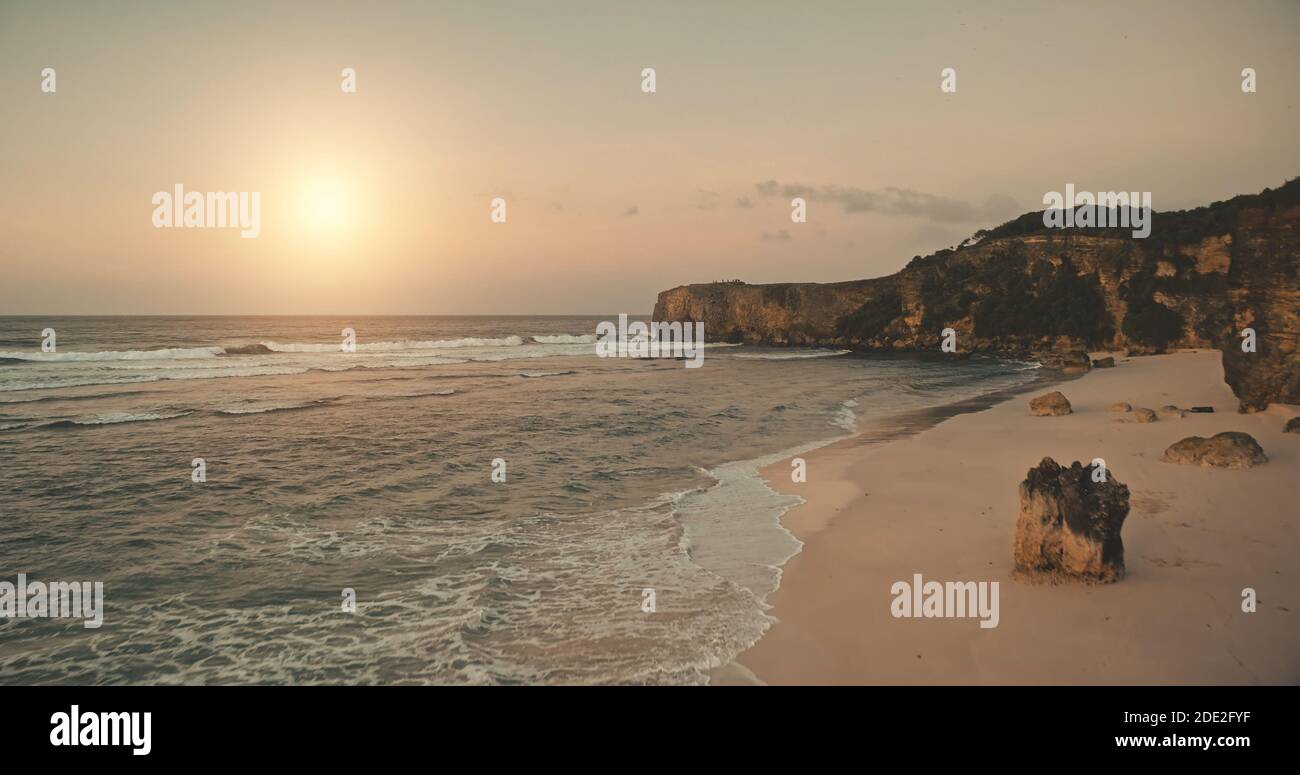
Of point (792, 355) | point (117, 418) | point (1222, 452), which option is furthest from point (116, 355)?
point (1222, 452)

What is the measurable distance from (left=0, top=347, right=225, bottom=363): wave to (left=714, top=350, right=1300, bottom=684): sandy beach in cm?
5360

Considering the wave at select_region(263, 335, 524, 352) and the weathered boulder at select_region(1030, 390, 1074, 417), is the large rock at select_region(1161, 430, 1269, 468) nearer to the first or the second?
the weathered boulder at select_region(1030, 390, 1074, 417)

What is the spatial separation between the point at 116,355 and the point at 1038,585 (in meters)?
60.5

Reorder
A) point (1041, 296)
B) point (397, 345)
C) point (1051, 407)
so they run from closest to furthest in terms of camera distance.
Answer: point (1051, 407) → point (1041, 296) → point (397, 345)

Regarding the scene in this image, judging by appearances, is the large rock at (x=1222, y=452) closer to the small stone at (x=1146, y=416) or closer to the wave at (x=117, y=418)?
the small stone at (x=1146, y=416)

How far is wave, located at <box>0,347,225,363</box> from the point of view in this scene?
46031mm

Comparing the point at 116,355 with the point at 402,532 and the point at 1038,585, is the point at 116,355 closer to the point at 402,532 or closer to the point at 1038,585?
the point at 402,532

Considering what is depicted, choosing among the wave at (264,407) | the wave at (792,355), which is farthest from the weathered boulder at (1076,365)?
the wave at (264,407)

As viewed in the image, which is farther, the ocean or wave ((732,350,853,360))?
wave ((732,350,853,360))

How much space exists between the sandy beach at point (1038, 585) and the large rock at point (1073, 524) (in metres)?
0.25

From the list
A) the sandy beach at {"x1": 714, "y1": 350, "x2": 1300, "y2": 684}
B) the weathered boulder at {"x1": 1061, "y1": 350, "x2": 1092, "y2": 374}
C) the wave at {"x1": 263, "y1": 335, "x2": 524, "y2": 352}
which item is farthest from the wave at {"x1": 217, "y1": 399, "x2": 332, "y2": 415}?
the wave at {"x1": 263, "y1": 335, "x2": 524, "y2": 352}

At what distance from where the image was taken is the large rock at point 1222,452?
34.7 ft

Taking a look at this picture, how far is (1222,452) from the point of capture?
424 inches
